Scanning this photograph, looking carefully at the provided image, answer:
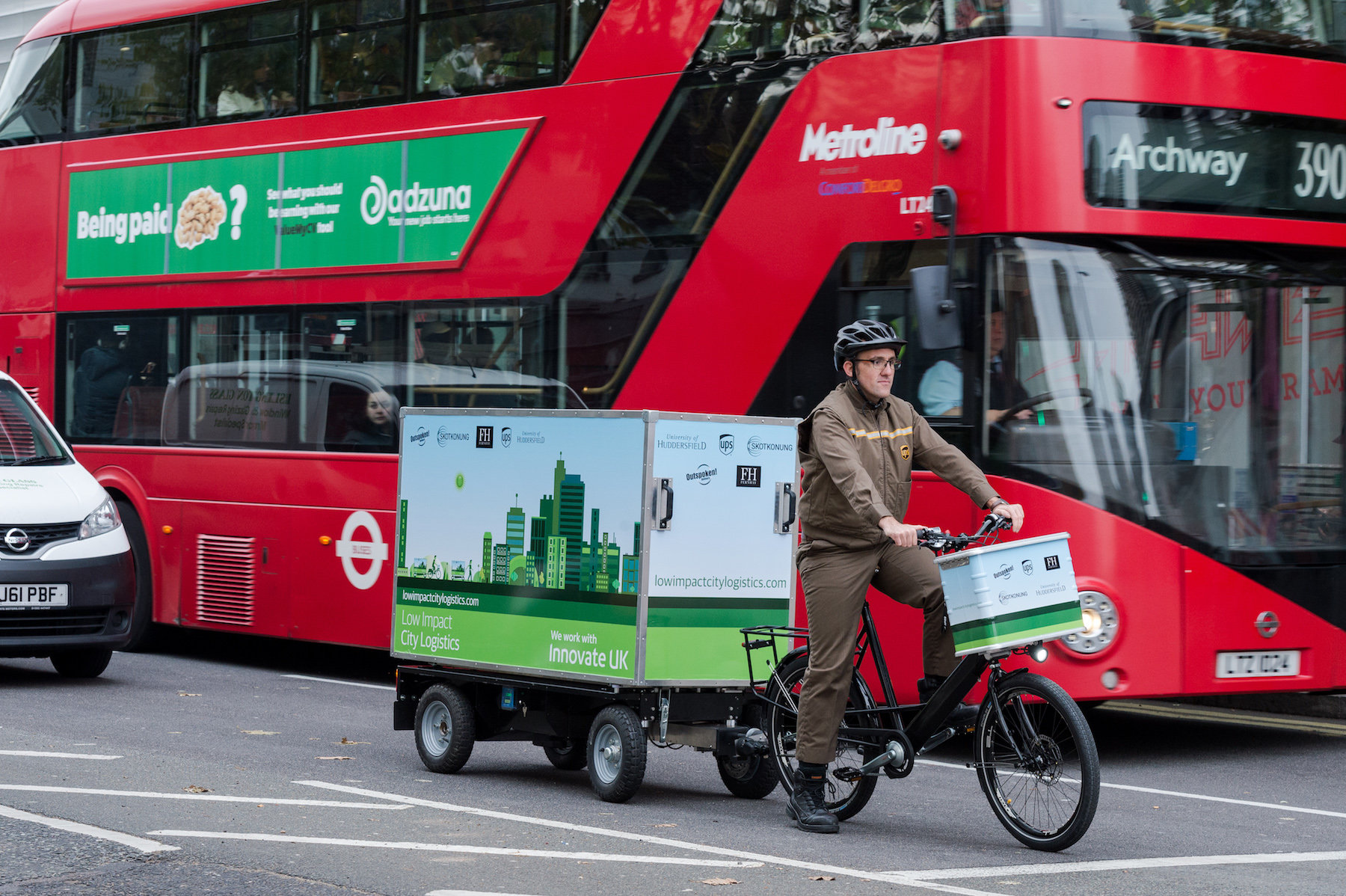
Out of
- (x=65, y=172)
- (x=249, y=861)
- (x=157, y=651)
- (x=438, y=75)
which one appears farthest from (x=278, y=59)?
(x=249, y=861)

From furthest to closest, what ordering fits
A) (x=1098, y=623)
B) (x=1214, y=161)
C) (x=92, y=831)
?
(x=1214, y=161) → (x=1098, y=623) → (x=92, y=831)

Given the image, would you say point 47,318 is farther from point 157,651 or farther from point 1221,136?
point 1221,136

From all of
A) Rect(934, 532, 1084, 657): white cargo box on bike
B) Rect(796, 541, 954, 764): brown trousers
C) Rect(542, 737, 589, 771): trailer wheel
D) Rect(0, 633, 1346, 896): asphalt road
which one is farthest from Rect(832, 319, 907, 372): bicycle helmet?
Rect(542, 737, 589, 771): trailer wheel

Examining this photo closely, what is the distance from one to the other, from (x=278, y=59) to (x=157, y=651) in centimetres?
458

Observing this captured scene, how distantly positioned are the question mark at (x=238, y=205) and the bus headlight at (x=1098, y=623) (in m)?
6.59

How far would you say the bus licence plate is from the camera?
911cm

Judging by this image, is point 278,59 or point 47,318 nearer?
point 278,59

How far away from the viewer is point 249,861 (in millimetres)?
6152

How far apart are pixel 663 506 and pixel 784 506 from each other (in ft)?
2.15

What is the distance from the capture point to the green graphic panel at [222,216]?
496 inches

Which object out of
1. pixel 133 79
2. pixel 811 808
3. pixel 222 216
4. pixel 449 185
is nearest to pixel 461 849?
pixel 811 808

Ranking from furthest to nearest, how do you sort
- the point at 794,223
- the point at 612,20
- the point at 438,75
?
the point at 438,75 → the point at 612,20 → the point at 794,223

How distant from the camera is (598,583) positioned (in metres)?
7.76

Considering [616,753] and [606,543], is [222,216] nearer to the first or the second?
[606,543]
